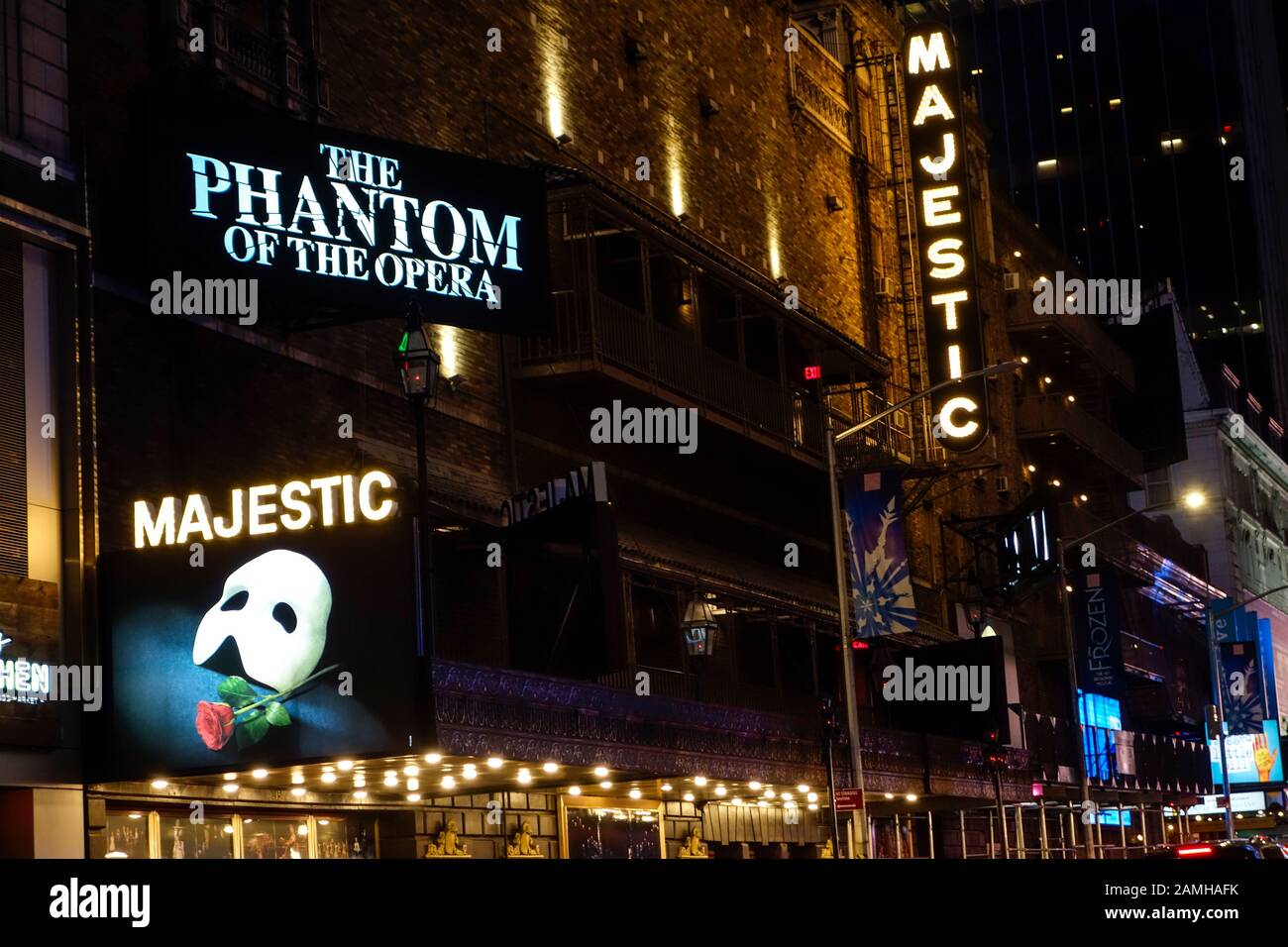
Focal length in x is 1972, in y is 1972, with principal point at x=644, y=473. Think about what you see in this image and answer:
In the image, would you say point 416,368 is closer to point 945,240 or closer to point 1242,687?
point 945,240

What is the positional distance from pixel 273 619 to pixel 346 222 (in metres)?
6.58

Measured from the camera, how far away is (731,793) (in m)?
37.2

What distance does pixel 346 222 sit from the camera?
89.1 ft

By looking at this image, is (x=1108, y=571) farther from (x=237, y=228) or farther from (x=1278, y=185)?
A: (x=1278, y=185)

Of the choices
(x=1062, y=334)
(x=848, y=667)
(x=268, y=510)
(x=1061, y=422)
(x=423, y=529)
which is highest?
(x=1062, y=334)

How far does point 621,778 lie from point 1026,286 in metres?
35.7

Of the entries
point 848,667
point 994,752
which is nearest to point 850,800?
point 848,667

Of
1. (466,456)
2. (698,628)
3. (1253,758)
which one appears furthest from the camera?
(1253,758)

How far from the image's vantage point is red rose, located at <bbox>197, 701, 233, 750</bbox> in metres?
23.1

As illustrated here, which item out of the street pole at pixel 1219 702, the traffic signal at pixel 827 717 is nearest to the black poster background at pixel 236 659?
the traffic signal at pixel 827 717

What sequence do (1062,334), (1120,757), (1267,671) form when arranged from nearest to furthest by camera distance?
1. (1120,757)
2. (1062,334)
3. (1267,671)
